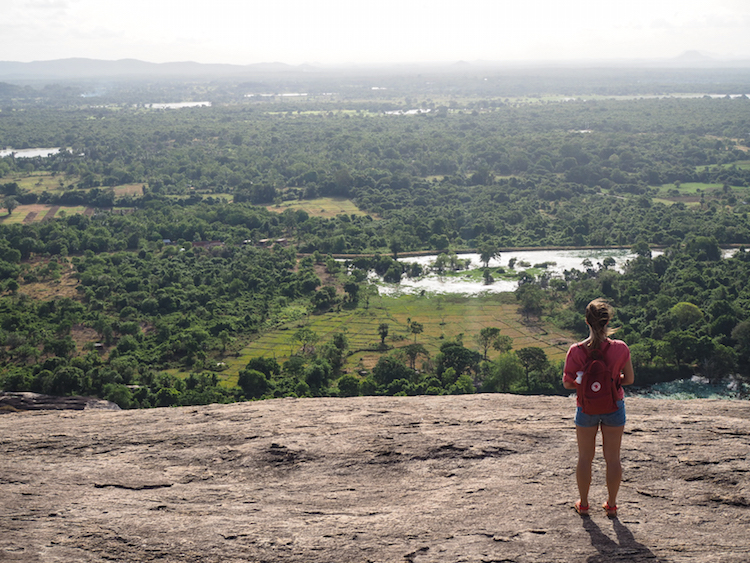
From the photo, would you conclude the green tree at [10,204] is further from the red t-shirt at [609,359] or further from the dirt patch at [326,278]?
the red t-shirt at [609,359]

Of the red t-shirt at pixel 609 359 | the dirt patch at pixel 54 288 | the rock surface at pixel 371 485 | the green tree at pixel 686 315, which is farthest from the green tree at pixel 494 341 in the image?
the dirt patch at pixel 54 288

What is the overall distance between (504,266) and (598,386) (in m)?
47.6

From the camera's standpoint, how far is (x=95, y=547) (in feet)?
20.6

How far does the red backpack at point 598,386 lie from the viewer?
6.09 m

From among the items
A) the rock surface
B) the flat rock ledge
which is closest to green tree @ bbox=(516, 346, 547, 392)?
the rock surface

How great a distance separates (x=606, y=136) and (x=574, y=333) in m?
88.9

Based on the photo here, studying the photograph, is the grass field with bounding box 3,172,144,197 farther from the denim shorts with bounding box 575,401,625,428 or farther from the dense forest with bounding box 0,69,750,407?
the denim shorts with bounding box 575,401,625,428

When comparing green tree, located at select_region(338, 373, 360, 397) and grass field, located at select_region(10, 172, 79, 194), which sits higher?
grass field, located at select_region(10, 172, 79, 194)

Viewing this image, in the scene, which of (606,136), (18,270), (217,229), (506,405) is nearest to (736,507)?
(506,405)

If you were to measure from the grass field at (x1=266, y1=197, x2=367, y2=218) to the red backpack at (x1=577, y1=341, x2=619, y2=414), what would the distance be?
220ft

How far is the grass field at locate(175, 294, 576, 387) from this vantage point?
1398 inches

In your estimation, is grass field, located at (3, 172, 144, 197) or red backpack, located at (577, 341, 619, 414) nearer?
red backpack, located at (577, 341, 619, 414)

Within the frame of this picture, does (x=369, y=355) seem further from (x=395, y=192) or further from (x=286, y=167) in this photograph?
(x=286, y=167)

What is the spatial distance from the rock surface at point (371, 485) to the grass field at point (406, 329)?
2301 centimetres
